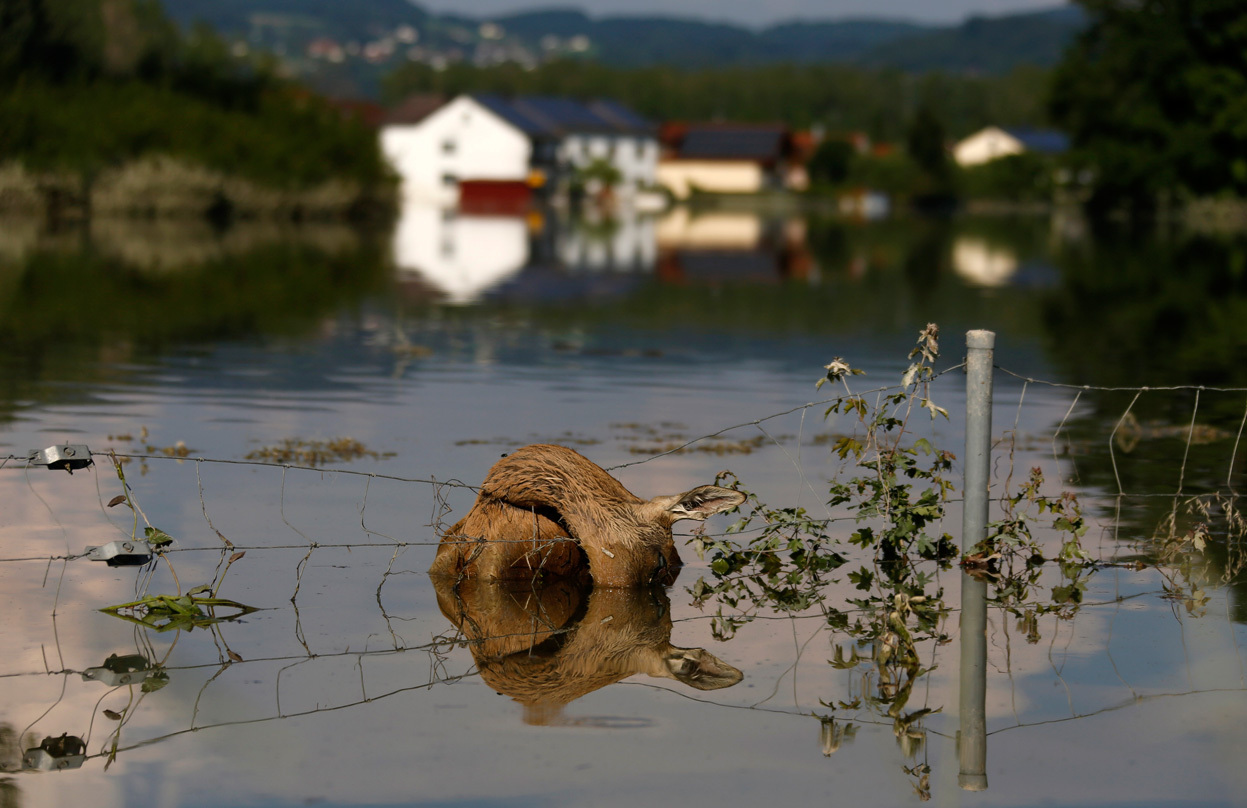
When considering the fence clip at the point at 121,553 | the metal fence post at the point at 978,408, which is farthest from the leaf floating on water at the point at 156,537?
the metal fence post at the point at 978,408

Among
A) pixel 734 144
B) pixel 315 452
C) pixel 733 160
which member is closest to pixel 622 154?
pixel 733 160

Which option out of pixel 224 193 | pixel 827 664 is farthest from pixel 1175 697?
pixel 224 193

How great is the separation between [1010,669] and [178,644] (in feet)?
12.7

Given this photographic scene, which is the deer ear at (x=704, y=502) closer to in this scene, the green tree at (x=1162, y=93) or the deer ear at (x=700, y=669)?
the deer ear at (x=700, y=669)

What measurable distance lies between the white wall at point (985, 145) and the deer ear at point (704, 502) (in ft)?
602

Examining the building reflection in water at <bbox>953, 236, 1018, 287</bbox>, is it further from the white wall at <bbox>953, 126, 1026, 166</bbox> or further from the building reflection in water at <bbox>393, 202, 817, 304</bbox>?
the white wall at <bbox>953, 126, 1026, 166</bbox>

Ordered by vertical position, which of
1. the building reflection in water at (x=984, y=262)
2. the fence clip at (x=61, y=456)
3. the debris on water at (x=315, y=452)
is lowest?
the building reflection in water at (x=984, y=262)

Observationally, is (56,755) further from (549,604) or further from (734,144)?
(734,144)

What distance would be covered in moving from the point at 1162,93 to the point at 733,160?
244 ft

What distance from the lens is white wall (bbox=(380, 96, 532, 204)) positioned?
397ft

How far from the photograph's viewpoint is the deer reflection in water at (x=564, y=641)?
24.0 ft

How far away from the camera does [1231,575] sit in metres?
9.55

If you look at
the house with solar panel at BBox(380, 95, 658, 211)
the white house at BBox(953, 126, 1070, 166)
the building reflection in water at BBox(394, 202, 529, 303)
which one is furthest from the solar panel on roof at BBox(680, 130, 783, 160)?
the building reflection in water at BBox(394, 202, 529, 303)

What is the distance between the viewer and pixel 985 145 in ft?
636
